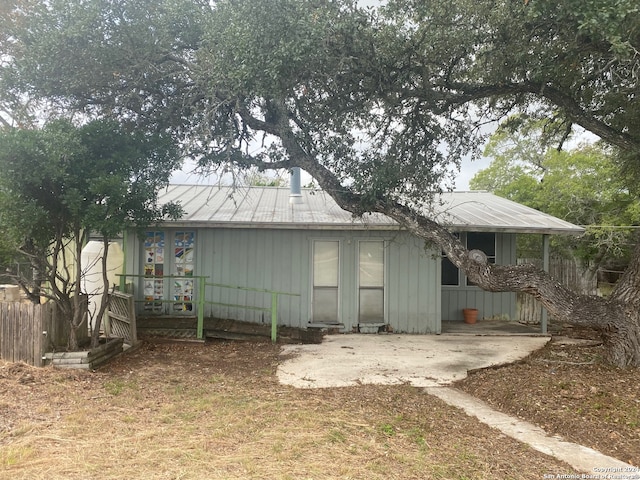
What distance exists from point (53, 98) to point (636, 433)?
8683mm

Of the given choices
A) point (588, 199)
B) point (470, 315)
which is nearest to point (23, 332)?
point (470, 315)

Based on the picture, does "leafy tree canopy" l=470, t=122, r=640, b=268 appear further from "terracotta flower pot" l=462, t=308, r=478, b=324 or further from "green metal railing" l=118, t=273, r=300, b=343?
"green metal railing" l=118, t=273, r=300, b=343

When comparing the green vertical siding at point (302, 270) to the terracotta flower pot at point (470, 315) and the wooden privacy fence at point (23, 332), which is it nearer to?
the terracotta flower pot at point (470, 315)

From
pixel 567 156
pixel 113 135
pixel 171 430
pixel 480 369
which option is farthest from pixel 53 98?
pixel 567 156

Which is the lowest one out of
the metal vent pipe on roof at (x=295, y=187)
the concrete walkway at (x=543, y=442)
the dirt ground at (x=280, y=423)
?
the concrete walkway at (x=543, y=442)

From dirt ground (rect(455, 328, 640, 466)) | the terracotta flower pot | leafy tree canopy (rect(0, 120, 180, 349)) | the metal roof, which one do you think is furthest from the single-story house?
dirt ground (rect(455, 328, 640, 466))

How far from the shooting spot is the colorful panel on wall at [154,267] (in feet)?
32.0

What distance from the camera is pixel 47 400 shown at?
16.9 feet

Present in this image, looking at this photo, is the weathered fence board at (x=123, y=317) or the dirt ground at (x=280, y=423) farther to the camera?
the weathered fence board at (x=123, y=317)

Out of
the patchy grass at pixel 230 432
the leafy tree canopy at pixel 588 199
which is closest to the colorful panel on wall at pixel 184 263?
the patchy grass at pixel 230 432

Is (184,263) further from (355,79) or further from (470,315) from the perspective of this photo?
(470,315)

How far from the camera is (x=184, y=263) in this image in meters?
9.77

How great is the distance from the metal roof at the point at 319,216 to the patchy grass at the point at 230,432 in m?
3.42

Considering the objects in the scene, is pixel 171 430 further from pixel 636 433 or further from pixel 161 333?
pixel 161 333
